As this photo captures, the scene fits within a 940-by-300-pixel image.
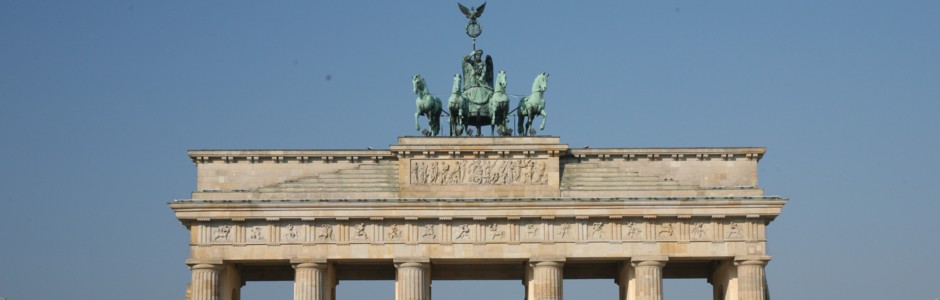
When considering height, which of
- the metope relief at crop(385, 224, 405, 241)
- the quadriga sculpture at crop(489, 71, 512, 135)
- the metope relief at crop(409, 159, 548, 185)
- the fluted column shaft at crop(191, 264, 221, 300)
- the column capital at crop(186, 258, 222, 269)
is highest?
the quadriga sculpture at crop(489, 71, 512, 135)

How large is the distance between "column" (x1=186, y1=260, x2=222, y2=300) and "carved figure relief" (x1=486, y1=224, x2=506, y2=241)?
385 inches

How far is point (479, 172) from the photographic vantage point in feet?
256

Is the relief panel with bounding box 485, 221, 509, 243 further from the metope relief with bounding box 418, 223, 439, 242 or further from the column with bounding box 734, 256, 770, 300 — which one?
the column with bounding box 734, 256, 770, 300

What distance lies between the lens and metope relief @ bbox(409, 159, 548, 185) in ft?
255

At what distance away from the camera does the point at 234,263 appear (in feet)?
256

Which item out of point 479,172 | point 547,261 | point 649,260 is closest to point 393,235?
point 479,172

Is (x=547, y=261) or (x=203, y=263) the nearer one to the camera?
(x=203, y=263)

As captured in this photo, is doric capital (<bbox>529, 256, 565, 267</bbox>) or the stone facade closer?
the stone facade

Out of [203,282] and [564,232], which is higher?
[564,232]

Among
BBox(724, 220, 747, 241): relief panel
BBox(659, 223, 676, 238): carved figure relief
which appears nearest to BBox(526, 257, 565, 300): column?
BBox(659, 223, 676, 238): carved figure relief

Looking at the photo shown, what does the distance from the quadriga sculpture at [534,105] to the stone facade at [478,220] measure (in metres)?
1.54

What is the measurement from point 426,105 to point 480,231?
5.21m

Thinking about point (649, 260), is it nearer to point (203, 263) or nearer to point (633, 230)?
point (633, 230)

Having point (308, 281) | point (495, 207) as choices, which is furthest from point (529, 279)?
point (308, 281)
